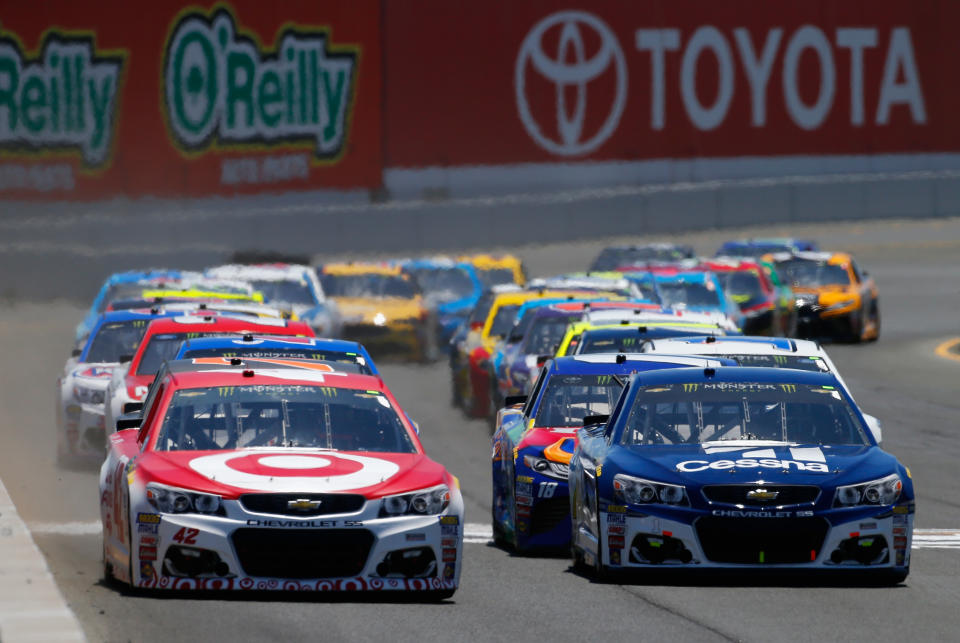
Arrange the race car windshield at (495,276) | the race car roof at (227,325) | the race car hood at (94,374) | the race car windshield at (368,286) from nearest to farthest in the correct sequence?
the race car roof at (227,325)
the race car hood at (94,374)
the race car windshield at (368,286)
the race car windshield at (495,276)

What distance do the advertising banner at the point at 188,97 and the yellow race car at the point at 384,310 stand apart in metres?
20.4

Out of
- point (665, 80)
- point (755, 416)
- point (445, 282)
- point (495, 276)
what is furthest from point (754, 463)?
point (665, 80)

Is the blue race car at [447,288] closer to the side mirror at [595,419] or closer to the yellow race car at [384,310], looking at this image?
the yellow race car at [384,310]

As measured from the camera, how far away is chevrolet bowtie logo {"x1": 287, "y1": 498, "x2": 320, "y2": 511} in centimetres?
1067

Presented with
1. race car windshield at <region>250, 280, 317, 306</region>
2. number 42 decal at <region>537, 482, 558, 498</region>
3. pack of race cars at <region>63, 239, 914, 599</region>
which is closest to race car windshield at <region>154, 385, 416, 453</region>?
pack of race cars at <region>63, 239, 914, 599</region>

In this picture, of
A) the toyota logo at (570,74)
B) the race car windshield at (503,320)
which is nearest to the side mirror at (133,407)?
the race car windshield at (503,320)

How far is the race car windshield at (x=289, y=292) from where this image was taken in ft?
98.3

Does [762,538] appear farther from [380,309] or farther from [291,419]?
[380,309]

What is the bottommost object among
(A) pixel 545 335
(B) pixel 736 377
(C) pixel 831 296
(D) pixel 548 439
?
(C) pixel 831 296

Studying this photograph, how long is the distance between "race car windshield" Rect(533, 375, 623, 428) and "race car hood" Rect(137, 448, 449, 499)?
3.20m

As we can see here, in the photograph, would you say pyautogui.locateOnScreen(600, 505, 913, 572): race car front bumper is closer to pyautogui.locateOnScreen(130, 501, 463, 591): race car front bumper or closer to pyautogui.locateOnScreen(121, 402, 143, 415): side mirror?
pyautogui.locateOnScreen(130, 501, 463, 591): race car front bumper

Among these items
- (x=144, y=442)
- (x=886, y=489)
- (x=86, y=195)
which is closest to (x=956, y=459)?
(x=886, y=489)

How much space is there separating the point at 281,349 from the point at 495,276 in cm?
2201

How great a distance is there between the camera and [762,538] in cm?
1120
